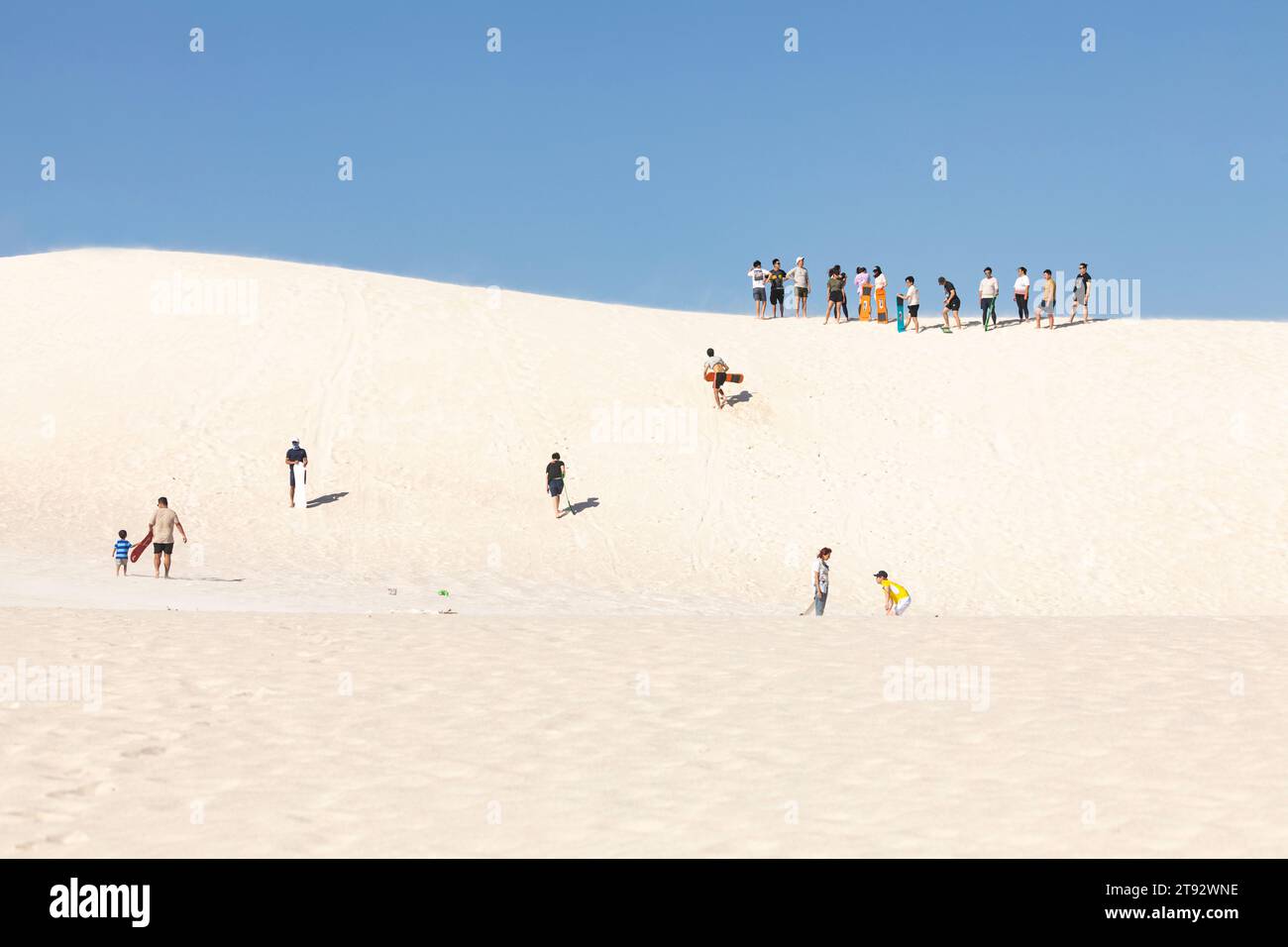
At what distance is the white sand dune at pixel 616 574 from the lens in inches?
322

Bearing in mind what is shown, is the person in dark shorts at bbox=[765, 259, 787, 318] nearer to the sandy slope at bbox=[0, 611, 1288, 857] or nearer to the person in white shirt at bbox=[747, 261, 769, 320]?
the person in white shirt at bbox=[747, 261, 769, 320]

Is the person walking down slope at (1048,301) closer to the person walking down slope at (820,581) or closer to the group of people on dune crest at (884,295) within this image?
→ the group of people on dune crest at (884,295)

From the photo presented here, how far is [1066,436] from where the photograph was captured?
32.3 m

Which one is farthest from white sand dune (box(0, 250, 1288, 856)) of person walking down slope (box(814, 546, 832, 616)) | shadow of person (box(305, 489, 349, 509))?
person walking down slope (box(814, 546, 832, 616))

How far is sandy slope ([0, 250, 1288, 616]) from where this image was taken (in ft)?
78.2

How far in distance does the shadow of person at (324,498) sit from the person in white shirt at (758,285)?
17295mm

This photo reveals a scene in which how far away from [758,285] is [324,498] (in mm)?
18225

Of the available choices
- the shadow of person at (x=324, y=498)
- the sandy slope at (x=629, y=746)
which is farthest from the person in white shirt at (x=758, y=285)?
the sandy slope at (x=629, y=746)

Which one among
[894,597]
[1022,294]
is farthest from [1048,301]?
[894,597]

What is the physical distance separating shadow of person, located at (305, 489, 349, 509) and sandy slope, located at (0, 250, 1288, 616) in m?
0.31

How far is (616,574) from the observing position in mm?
24219

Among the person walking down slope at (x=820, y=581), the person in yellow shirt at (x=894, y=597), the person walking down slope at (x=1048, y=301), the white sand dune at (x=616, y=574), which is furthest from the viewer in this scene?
the person walking down slope at (x=1048, y=301)

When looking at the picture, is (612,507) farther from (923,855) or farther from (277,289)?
(923,855)
